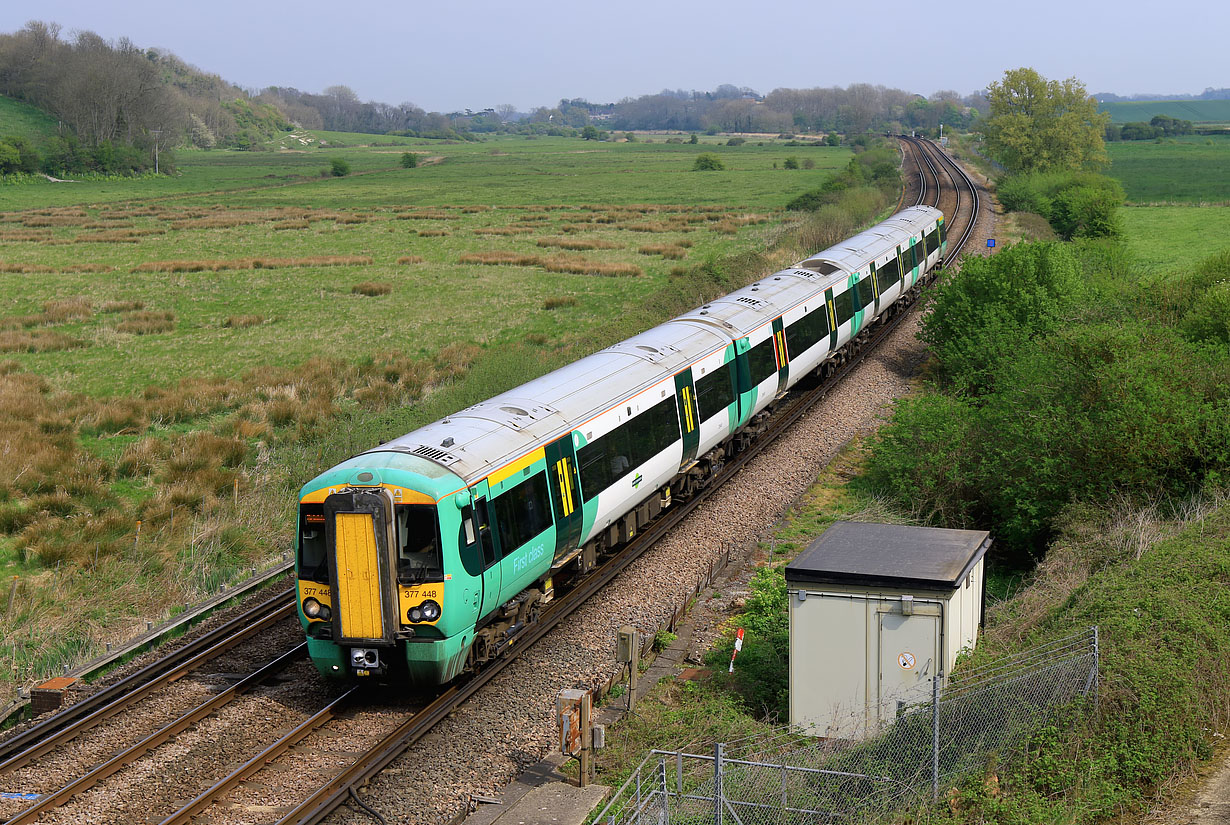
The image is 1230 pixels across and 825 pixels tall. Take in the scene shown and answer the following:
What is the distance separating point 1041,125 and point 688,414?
7176 centimetres

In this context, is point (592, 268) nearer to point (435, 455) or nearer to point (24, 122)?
point (435, 455)

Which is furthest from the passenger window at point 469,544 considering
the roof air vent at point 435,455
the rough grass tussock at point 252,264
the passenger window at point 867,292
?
the rough grass tussock at point 252,264

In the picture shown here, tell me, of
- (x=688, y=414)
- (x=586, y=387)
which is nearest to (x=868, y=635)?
(x=586, y=387)

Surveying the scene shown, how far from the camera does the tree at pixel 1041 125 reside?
79.5 metres

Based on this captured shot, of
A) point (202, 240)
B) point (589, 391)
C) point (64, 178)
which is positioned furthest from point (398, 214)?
point (589, 391)

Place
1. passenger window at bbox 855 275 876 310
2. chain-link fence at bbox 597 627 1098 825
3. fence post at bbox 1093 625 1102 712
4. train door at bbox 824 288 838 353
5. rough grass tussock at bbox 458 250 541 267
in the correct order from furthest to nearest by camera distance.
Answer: rough grass tussock at bbox 458 250 541 267 < passenger window at bbox 855 275 876 310 < train door at bbox 824 288 838 353 < fence post at bbox 1093 625 1102 712 < chain-link fence at bbox 597 627 1098 825

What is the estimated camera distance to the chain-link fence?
9461mm

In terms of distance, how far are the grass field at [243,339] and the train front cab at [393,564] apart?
18.4ft

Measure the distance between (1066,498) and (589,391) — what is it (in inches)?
343

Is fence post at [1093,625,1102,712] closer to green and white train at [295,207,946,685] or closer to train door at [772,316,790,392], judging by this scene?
green and white train at [295,207,946,685]

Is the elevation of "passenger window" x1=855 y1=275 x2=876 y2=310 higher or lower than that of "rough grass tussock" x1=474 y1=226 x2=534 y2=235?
lower

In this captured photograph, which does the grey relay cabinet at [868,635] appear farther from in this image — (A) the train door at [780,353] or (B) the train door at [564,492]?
(A) the train door at [780,353]

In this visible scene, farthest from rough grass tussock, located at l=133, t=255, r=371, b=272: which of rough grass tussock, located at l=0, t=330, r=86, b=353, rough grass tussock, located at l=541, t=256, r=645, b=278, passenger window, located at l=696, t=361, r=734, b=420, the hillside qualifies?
the hillside

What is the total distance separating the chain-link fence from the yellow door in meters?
3.55
